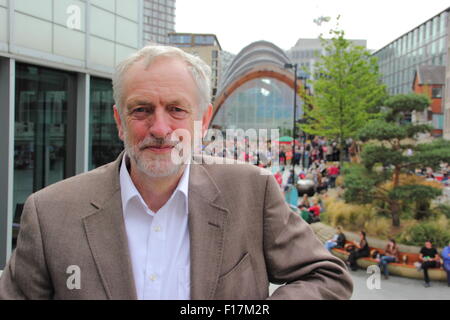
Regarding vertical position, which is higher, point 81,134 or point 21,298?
point 81,134

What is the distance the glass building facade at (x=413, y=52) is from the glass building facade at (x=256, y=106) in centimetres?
1807

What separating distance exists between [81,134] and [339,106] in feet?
61.7

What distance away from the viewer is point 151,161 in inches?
65.9

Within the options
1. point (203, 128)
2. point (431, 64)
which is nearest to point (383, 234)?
point (203, 128)

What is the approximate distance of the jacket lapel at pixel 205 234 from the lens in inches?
62.9

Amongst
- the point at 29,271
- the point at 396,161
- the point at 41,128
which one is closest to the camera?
the point at 29,271

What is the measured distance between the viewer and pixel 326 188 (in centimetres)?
2314

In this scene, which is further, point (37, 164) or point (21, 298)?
point (37, 164)

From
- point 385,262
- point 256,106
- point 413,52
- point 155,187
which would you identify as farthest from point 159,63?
point 256,106

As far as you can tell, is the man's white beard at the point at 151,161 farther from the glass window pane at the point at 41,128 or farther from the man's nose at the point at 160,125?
the glass window pane at the point at 41,128

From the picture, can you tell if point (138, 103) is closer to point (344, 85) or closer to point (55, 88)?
point (55, 88)

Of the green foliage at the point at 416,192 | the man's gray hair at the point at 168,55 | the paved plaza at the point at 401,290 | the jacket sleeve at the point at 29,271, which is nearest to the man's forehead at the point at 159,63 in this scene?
the man's gray hair at the point at 168,55

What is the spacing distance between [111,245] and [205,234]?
1.10ft
